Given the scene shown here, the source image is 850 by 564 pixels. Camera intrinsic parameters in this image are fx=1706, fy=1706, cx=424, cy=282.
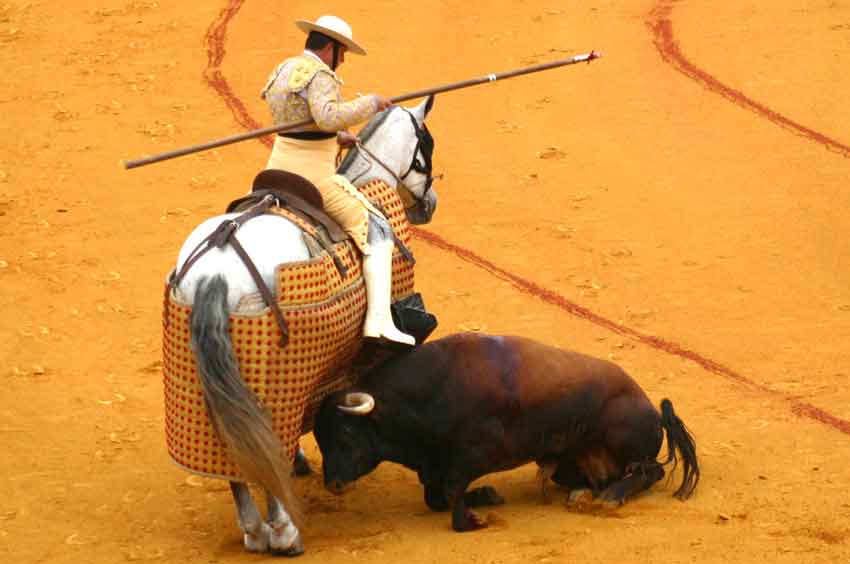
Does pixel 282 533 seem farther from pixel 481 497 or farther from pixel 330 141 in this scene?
pixel 330 141

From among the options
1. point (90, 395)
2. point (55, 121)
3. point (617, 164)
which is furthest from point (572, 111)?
point (90, 395)

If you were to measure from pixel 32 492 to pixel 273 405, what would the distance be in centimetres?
194

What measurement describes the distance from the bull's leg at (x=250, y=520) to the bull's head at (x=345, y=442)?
0.42m

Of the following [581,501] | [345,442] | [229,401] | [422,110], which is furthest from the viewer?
[422,110]

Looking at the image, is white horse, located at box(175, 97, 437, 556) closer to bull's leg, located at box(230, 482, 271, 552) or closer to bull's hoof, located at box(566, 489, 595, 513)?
bull's leg, located at box(230, 482, 271, 552)

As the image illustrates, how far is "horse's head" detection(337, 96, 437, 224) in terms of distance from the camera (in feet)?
28.1

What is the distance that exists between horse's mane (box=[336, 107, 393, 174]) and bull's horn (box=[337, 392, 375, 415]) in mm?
1212

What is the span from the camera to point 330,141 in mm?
8102

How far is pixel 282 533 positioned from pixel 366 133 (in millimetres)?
2130

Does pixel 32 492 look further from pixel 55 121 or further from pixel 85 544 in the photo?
pixel 55 121

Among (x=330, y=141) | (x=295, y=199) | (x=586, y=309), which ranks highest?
(x=330, y=141)

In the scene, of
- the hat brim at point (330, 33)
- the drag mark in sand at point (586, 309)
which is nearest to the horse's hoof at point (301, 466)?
the hat brim at point (330, 33)

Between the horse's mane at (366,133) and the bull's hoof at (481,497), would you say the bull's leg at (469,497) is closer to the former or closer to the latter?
the bull's hoof at (481,497)

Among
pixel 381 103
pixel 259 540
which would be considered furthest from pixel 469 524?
pixel 381 103
